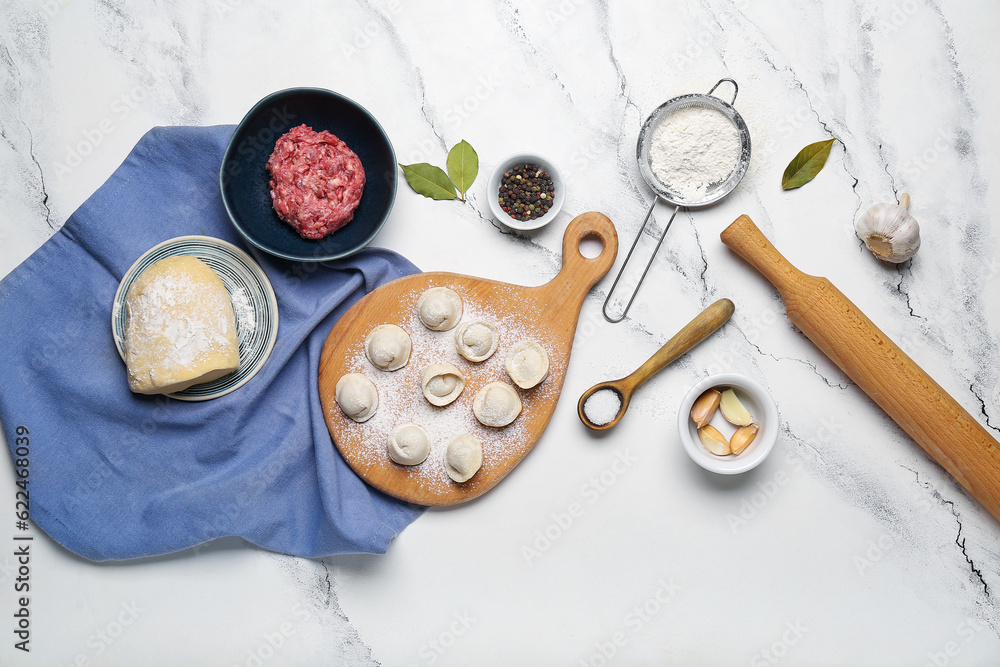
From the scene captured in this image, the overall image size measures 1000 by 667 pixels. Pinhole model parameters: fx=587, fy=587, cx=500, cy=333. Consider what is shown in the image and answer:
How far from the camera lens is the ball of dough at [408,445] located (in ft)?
5.95

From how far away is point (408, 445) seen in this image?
5.96ft

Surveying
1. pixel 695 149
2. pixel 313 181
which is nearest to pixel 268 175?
pixel 313 181

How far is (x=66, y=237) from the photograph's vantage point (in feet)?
6.21

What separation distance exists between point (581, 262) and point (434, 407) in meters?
0.67

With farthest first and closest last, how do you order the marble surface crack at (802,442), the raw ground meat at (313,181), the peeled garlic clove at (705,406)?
1. the marble surface crack at (802,442)
2. the peeled garlic clove at (705,406)
3. the raw ground meat at (313,181)

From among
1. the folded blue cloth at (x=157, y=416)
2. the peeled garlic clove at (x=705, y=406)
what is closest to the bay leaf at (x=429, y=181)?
the folded blue cloth at (x=157, y=416)

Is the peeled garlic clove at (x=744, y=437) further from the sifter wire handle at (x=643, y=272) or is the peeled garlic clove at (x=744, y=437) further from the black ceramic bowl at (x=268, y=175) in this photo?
the black ceramic bowl at (x=268, y=175)

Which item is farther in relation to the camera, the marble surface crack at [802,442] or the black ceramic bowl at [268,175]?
the marble surface crack at [802,442]

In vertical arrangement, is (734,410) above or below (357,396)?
above

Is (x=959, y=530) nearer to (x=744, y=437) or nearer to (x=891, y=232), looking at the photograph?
(x=744, y=437)

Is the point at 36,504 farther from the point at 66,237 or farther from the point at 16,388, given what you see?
the point at 66,237

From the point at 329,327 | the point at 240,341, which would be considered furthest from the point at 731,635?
the point at 240,341

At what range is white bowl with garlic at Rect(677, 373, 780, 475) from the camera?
5.94 ft

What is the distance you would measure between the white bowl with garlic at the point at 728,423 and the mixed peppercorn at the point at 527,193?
76 cm
